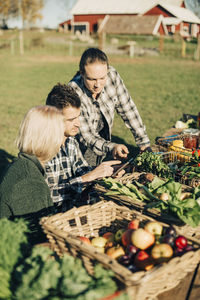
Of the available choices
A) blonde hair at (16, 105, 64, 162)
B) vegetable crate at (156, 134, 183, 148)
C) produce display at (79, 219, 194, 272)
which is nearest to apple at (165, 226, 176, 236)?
produce display at (79, 219, 194, 272)

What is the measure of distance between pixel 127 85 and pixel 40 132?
14.0 m

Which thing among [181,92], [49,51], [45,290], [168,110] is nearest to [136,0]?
[49,51]

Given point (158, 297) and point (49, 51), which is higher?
point (49, 51)

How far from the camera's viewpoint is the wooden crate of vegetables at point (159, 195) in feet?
7.36

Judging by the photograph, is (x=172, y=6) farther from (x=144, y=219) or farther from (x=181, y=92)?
(x=144, y=219)

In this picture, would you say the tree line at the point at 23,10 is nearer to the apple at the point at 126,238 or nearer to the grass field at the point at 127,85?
the grass field at the point at 127,85

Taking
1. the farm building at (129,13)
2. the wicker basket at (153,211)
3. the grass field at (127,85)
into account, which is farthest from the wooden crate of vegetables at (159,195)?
the farm building at (129,13)

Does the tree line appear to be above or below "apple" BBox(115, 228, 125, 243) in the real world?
above

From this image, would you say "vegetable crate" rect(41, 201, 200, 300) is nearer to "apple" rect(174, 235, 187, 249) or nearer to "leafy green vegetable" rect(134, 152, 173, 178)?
"apple" rect(174, 235, 187, 249)

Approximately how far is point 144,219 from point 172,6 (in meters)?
41.3

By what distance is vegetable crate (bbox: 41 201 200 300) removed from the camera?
65.0 inches

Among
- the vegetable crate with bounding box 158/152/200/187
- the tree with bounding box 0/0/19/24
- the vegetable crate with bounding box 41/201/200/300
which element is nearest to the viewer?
the vegetable crate with bounding box 41/201/200/300

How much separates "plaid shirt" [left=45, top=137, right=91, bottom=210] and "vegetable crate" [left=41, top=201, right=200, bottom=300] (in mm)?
951

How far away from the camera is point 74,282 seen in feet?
5.04
